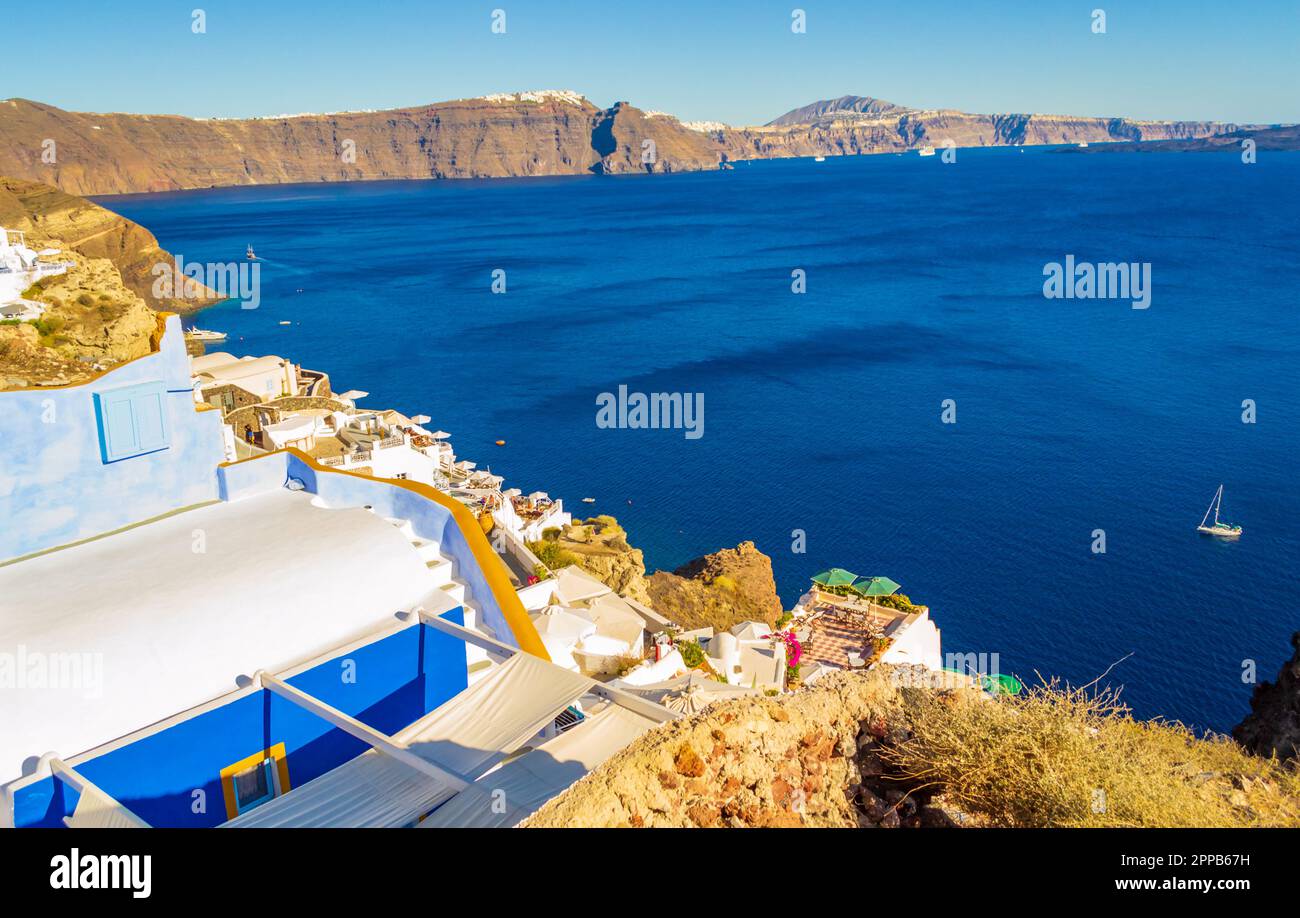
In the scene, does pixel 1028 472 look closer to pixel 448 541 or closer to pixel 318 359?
pixel 448 541

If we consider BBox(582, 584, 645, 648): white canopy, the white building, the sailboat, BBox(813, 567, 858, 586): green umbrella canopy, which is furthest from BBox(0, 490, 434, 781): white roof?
the white building

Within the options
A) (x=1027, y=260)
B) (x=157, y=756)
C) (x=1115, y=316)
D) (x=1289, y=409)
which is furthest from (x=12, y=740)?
(x=1027, y=260)

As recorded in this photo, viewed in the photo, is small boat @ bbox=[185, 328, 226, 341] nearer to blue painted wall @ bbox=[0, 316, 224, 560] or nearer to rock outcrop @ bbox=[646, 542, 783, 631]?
rock outcrop @ bbox=[646, 542, 783, 631]

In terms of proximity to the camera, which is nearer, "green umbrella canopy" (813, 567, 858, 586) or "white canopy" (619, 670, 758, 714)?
"white canopy" (619, 670, 758, 714)

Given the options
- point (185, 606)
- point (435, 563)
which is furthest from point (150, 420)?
point (435, 563)
